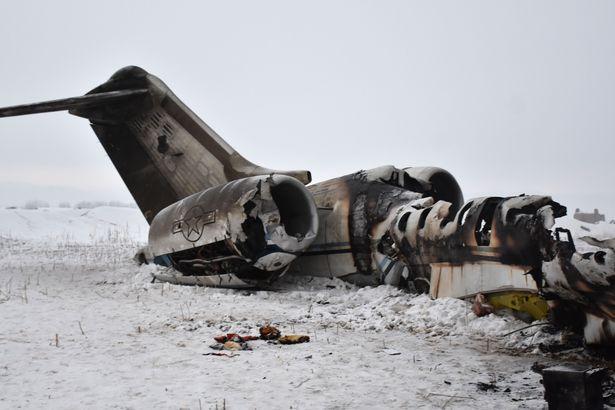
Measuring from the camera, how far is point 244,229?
8055 mm

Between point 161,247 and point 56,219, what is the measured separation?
863 inches

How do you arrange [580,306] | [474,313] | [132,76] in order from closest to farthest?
[580,306] → [474,313] → [132,76]

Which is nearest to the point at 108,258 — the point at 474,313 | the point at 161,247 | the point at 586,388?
the point at 161,247

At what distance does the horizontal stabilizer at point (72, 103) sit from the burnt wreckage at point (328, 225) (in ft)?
0.09

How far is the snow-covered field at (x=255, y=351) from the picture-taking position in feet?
12.4

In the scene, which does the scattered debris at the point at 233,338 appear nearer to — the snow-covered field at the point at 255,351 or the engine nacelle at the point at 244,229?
the snow-covered field at the point at 255,351

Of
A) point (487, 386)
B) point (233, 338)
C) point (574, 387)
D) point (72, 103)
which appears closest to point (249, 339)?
point (233, 338)

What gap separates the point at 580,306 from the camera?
15.0ft

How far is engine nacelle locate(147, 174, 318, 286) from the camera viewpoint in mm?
8125

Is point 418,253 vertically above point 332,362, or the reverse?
point 418,253

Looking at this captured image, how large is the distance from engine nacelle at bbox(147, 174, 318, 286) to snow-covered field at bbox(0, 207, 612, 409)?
0.52m

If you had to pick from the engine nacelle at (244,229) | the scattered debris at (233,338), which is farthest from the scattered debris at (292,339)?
the engine nacelle at (244,229)

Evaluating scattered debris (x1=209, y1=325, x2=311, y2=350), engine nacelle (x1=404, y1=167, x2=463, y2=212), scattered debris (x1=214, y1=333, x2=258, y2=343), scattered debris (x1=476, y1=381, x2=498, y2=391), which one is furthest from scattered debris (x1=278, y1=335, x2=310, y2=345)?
engine nacelle (x1=404, y1=167, x2=463, y2=212)

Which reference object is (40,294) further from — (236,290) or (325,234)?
(325,234)
